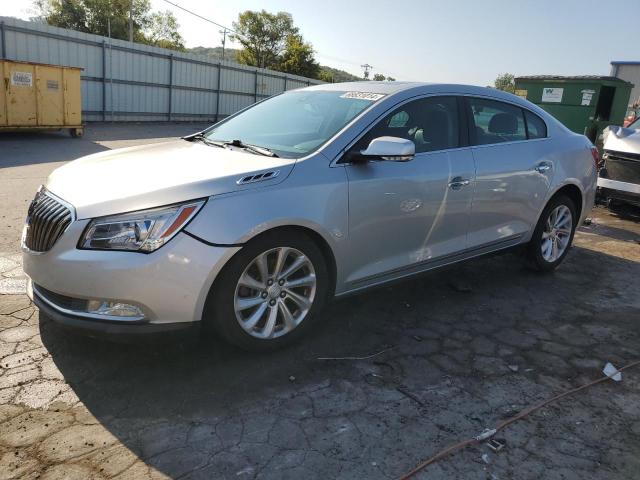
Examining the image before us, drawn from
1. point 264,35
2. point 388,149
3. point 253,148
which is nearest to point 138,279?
point 253,148

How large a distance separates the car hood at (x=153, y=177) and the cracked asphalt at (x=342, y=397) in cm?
74

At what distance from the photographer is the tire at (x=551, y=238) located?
4980 mm

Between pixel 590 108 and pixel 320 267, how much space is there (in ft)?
33.6

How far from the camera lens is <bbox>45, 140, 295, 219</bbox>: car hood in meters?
2.80

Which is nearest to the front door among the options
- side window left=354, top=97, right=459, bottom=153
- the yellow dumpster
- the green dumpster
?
side window left=354, top=97, right=459, bottom=153

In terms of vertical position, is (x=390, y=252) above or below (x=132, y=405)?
above

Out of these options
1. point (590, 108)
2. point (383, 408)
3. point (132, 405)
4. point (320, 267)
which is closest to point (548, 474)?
point (383, 408)

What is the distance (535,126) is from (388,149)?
2201mm

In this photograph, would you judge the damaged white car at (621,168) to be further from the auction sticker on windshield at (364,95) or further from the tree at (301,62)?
the tree at (301,62)

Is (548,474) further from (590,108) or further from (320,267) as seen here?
(590,108)

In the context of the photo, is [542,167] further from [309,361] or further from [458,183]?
[309,361]

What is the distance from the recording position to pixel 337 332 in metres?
3.69

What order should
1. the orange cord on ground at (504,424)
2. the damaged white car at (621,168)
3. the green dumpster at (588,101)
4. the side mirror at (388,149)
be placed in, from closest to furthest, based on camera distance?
the orange cord on ground at (504,424) → the side mirror at (388,149) → the damaged white car at (621,168) → the green dumpster at (588,101)

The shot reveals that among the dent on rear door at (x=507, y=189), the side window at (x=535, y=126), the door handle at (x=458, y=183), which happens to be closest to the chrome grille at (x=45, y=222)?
the door handle at (x=458, y=183)
